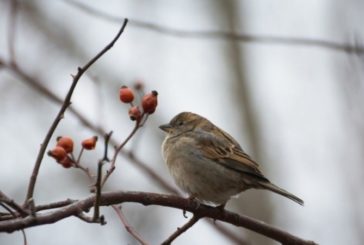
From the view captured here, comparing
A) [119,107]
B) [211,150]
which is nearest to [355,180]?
[211,150]

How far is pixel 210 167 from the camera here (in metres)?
5.38

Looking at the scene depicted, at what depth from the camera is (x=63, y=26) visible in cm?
1322

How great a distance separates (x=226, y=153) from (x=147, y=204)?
224 cm

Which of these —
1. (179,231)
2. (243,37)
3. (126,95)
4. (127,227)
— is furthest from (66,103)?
(243,37)

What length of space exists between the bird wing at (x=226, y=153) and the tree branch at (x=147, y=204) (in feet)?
3.36

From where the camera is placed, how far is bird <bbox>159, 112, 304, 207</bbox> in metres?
5.16

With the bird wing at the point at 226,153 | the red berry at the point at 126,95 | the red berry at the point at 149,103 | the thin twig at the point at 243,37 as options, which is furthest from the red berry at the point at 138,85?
the red berry at the point at 149,103

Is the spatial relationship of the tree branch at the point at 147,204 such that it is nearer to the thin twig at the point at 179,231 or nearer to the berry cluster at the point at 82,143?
the thin twig at the point at 179,231

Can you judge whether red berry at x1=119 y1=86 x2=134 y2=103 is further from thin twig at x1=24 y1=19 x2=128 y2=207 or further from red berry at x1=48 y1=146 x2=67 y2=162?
thin twig at x1=24 y1=19 x2=128 y2=207

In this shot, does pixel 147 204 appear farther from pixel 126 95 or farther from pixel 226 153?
pixel 226 153

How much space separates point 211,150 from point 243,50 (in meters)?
8.60

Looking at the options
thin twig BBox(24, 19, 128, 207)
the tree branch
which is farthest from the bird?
thin twig BBox(24, 19, 128, 207)

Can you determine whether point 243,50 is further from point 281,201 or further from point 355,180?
point 355,180

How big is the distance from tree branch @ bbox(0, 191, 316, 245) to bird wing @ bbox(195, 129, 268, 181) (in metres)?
1.02
